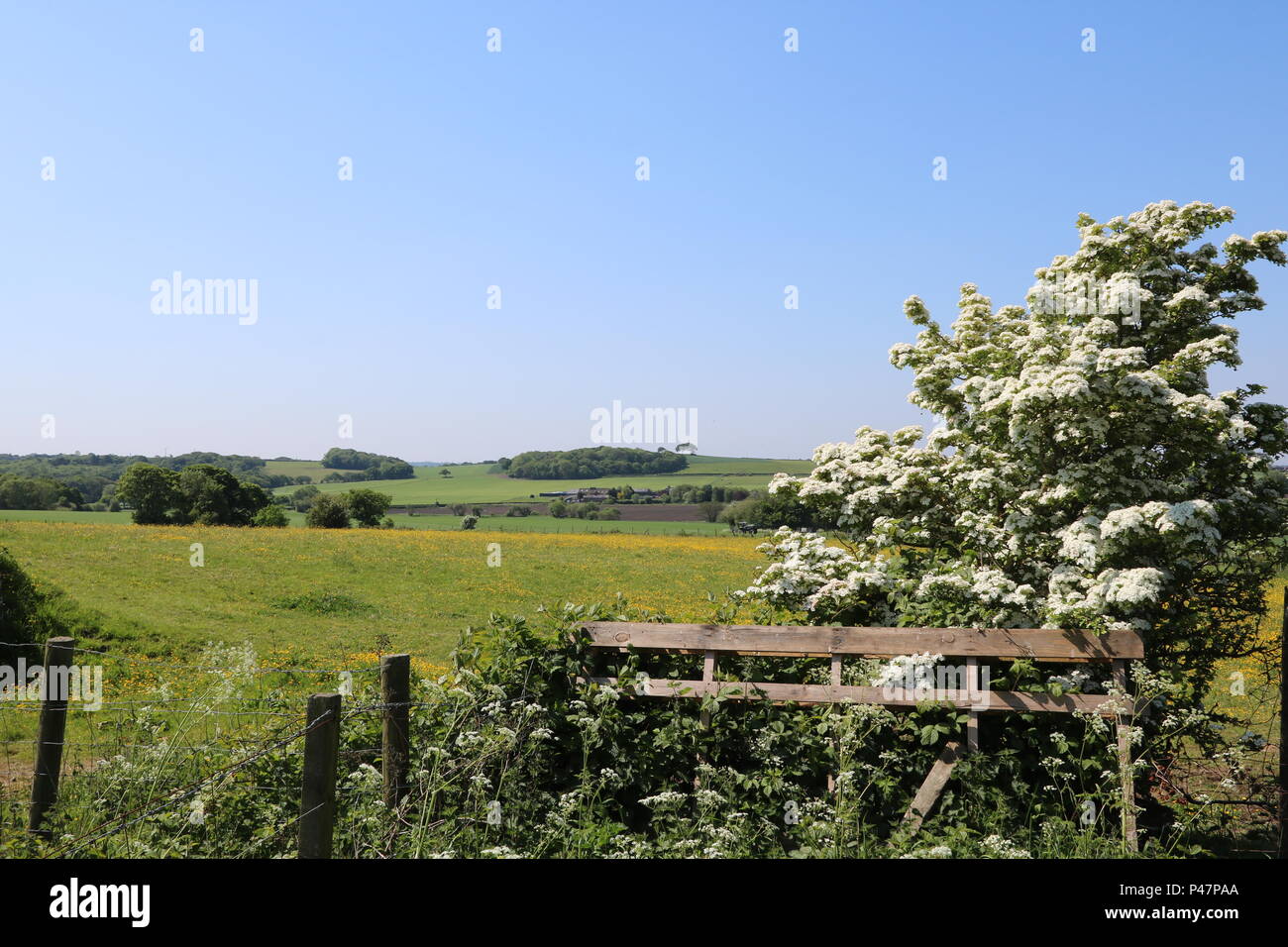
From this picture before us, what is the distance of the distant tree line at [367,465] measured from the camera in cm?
13011

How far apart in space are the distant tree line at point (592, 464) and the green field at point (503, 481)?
2027 mm

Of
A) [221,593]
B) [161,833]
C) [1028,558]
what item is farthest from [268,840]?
[221,593]

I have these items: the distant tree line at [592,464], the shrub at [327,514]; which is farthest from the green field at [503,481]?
the shrub at [327,514]

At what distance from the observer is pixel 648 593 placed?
28438 millimetres

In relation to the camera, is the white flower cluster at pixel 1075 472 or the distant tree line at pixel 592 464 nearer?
the white flower cluster at pixel 1075 472

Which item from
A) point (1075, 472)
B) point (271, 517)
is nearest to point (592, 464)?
point (271, 517)

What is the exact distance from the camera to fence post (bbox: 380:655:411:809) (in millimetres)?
5473

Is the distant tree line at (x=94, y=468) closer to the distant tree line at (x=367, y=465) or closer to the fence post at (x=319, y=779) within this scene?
the distant tree line at (x=367, y=465)

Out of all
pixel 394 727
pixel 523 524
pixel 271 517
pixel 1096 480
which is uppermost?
pixel 1096 480

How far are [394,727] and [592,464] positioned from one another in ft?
361

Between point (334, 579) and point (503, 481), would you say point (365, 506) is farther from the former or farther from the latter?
point (503, 481)

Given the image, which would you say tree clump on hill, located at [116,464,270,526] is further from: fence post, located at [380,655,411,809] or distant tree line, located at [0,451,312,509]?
fence post, located at [380,655,411,809]

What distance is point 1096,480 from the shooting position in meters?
7.82
